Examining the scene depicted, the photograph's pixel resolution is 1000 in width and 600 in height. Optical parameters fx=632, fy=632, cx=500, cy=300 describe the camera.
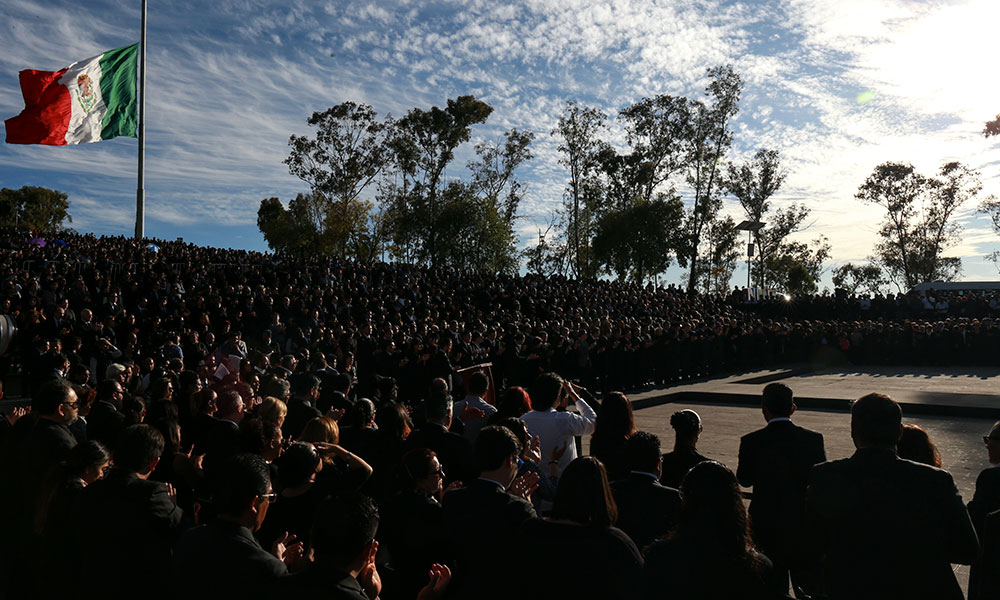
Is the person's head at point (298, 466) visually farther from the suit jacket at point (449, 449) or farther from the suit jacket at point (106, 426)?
the suit jacket at point (106, 426)

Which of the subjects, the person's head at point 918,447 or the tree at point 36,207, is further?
the tree at point 36,207

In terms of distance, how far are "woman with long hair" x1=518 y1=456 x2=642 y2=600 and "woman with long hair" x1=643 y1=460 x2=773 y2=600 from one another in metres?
0.11

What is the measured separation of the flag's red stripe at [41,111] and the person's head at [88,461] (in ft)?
59.0

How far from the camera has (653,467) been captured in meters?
3.08

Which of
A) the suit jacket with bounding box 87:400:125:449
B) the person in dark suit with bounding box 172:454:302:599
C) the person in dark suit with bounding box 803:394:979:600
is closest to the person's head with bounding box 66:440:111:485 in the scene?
the suit jacket with bounding box 87:400:125:449

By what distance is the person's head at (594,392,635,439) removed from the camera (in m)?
4.09

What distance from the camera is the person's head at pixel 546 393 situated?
4.52 meters

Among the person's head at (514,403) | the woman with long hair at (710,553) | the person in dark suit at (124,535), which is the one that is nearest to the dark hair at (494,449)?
the woman with long hair at (710,553)

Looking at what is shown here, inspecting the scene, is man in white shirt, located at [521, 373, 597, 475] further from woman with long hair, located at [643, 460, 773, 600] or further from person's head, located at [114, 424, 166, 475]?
person's head, located at [114, 424, 166, 475]

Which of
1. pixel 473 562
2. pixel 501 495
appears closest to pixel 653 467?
pixel 501 495

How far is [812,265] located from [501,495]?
76.1 metres

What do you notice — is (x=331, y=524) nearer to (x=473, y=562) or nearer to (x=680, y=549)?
(x=473, y=562)

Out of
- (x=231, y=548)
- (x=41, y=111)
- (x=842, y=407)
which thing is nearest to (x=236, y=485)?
(x=231, y=548)

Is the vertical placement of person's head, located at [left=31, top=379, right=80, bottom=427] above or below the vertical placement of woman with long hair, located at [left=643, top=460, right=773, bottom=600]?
above
